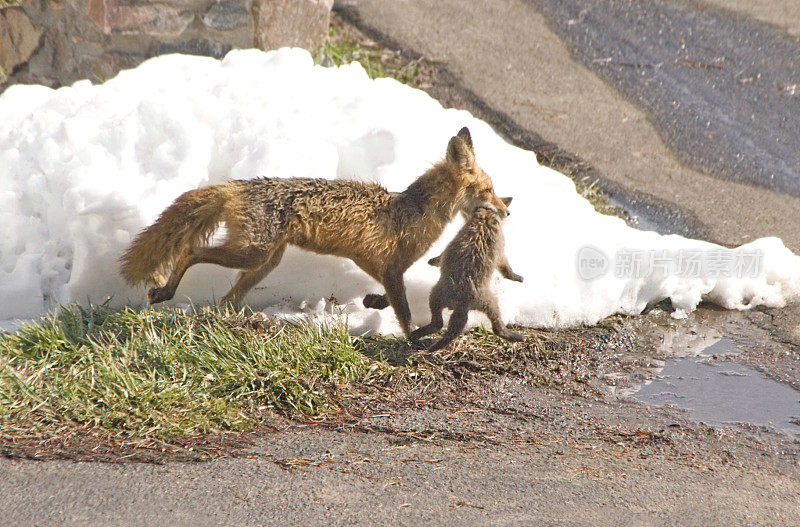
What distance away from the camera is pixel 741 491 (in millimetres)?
4637

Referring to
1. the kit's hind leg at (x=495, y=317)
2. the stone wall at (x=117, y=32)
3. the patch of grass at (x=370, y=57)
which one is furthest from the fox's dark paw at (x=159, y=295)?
the patch of grass at (x=370, y=57)

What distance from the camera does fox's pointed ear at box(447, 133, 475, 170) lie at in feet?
20.2

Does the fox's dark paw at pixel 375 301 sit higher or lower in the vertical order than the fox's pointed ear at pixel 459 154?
lower

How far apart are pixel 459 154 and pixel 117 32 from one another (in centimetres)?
366

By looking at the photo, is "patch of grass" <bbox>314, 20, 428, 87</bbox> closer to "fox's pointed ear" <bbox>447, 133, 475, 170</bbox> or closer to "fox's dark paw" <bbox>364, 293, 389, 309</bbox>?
"fox's pointed ear" <bbox>447, 133, 475, 170</bbox>

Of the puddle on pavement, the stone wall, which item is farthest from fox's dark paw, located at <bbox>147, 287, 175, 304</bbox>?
the stone wall

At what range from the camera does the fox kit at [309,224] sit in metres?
5.77

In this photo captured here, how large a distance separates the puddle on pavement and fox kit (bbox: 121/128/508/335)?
1.50 m

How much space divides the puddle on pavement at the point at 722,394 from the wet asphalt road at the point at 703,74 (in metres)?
3.23

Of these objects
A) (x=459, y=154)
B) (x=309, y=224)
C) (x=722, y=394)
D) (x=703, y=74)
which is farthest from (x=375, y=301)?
(x=703, y=74)

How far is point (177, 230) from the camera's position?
19.1ft

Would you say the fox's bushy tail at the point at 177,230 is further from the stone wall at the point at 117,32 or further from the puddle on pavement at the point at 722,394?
the stone wall at the point at 117,32

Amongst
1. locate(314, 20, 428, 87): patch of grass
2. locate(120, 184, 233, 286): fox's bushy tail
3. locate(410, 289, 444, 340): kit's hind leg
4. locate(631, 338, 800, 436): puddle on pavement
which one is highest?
locate(314, 20, 428, 87): patch of grass

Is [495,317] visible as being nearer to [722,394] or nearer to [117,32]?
[722,394]
